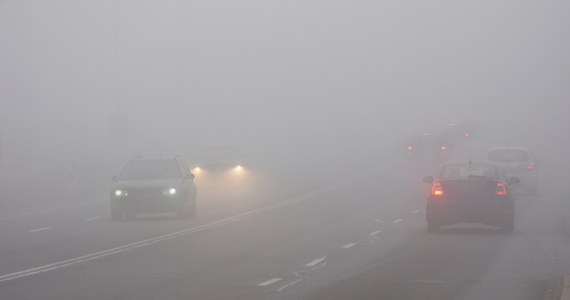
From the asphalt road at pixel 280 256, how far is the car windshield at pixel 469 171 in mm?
1103

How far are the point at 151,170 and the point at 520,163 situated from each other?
45.9 ft

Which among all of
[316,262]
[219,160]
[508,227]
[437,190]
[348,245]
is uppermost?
[437,190]

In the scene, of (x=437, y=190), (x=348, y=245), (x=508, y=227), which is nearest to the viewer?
(x=348, y=245)

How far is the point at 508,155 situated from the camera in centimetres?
4103

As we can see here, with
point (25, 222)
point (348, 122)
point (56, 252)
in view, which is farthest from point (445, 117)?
point (56, 252)

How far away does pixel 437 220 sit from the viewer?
80.3 ft

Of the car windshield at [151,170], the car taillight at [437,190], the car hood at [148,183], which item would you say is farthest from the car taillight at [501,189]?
the car windshield at [151,170]

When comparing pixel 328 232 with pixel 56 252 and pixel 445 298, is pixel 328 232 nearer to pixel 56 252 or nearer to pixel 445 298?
pixel 56 252

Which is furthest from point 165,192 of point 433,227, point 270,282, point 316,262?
point 270,282

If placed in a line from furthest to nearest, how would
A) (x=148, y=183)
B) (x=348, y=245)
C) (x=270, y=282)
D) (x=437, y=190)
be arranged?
(x=148, y=183) < (x=437, y=190) < (x=348, y=245) < (x=270, y=282)

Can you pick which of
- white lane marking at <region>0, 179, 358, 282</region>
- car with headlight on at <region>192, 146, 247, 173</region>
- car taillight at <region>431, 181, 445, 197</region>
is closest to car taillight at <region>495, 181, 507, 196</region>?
car taillight at <region>431, 181, 445, 197</region>

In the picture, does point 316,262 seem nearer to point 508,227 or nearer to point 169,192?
point 508,227

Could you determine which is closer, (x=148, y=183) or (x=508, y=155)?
(x=148, y=183)

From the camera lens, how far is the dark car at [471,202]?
953 inches
